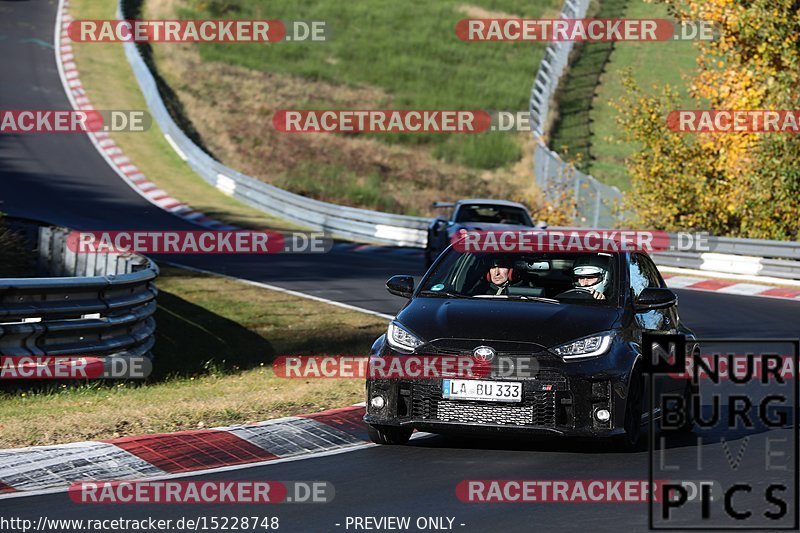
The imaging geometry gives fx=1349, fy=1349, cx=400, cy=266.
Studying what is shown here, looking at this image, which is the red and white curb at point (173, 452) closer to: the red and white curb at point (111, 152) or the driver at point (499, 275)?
the driver at point (499, 275)

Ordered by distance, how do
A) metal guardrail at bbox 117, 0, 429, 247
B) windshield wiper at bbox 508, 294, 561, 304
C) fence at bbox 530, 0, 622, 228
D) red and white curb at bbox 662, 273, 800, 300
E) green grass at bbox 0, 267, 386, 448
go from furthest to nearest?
metal guardrail at bbox 117, 0, 429, 247
fence at bbox 530, 0, 622, 228
red and white curb at bbox 662, 273, 800, 300
green grass at bbox 0, 267, 386, 448
windshield wiper at bbox 508, 294, 561, 304

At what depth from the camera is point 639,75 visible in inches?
2260

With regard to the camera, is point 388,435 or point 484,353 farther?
point 388,435

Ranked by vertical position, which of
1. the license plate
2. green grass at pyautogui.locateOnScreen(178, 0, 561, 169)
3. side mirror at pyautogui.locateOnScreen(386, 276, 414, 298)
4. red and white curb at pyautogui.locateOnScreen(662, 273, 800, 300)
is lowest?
red and white curb at pyautogui.locateOnScreen(662, 273, 800, 300)

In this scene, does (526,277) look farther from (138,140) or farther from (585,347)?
(138,140)

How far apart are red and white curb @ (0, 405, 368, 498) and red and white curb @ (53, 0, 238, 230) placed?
2476 centimetres

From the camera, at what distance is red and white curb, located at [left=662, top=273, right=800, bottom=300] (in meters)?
23.6

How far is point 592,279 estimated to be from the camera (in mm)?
→ 9852

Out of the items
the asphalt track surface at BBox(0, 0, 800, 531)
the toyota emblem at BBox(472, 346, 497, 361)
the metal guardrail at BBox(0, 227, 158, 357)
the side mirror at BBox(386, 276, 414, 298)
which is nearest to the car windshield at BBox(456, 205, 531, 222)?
the asphalt track surface at BBox(0, 0, 800, 531)

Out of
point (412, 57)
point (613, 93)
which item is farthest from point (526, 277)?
point (412, 57)

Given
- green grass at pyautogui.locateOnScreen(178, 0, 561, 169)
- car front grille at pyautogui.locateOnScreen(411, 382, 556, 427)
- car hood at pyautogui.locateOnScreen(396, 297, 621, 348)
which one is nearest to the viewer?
car front grille at pyautogui.locateOnScreen(411, 382, 556, 427)

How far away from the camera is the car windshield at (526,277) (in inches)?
384

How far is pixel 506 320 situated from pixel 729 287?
1659 centimetres

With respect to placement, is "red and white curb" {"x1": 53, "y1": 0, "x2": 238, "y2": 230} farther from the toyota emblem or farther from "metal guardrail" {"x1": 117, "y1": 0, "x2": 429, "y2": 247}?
the toyota emblem
